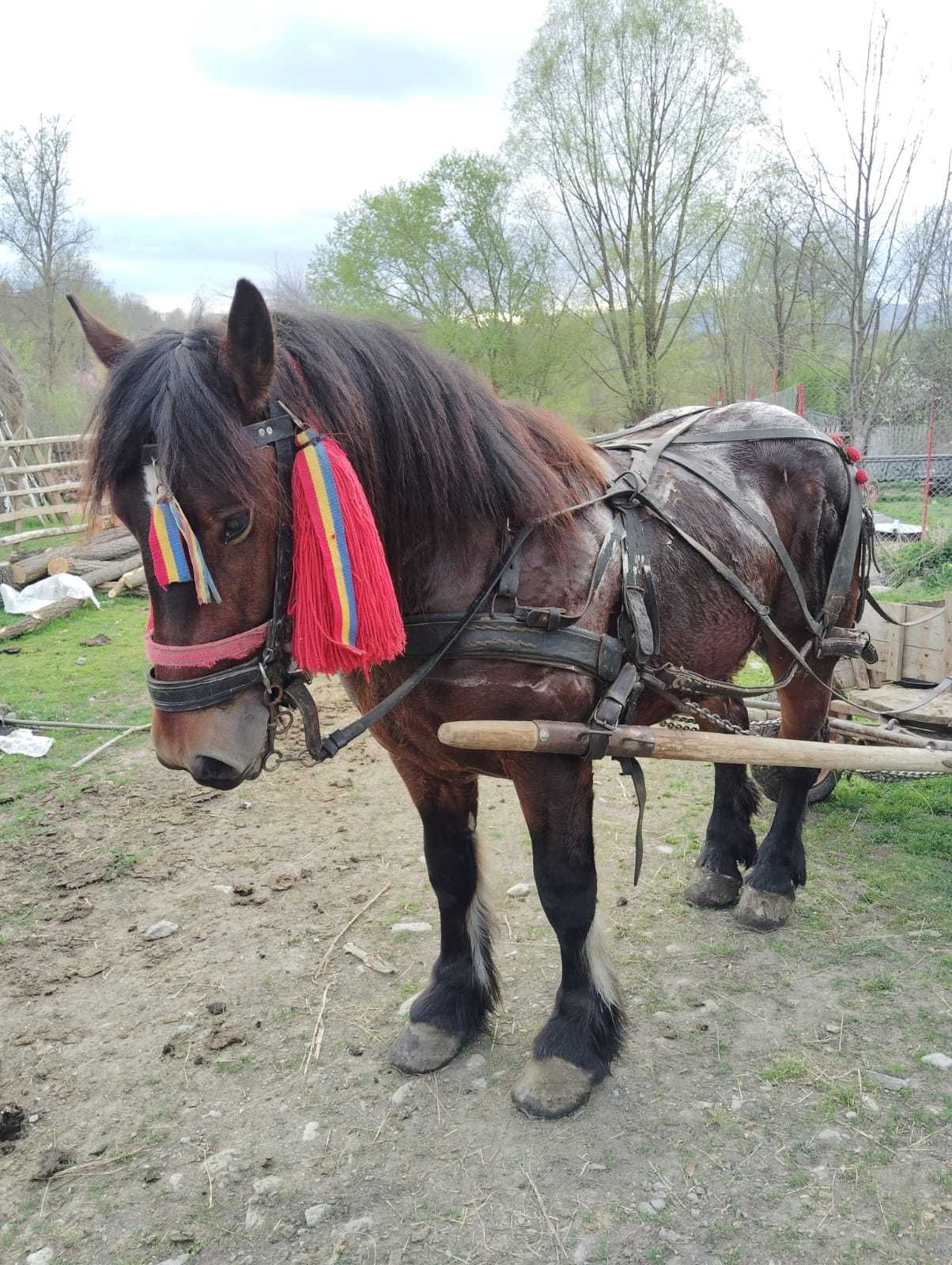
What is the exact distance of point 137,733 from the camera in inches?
217

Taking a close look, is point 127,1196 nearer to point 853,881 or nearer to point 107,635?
point 853,881

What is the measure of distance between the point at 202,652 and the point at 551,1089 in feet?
5.22

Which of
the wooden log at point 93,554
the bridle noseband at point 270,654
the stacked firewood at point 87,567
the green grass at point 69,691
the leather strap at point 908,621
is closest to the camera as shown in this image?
the bridle noseband at point 270,654

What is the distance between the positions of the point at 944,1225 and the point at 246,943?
2.33 m

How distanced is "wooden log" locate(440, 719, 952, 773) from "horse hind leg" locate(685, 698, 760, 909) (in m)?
0.86

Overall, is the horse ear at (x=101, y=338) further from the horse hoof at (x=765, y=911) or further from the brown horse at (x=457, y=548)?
the horse hoof at (x=765, y=911)

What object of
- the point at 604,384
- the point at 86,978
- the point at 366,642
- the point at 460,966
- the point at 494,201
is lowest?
the point at 86,978

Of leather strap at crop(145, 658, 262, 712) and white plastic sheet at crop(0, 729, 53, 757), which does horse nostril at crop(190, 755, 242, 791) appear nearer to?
leather strap at crop(145, 658, 262, 712)

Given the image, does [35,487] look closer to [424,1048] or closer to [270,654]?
[424,1048]

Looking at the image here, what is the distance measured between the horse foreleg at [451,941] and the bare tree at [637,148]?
15.3 meters

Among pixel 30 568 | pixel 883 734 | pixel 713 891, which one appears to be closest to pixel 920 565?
pixel 883 734

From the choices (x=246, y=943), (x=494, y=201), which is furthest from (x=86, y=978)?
(x=494, y=201)

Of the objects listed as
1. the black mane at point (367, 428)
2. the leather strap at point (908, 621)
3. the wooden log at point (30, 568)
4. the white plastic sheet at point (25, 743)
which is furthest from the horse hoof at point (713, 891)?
the wooden log at point (30, 568)

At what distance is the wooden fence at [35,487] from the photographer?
1223cm
